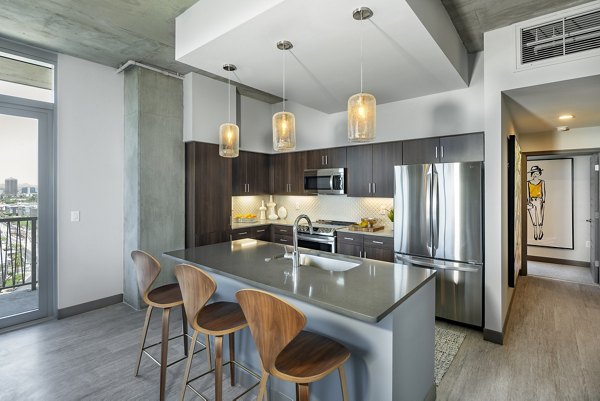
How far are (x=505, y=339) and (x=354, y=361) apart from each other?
7.66ft

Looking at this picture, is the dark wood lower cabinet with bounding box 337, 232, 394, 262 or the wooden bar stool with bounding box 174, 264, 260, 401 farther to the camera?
the dark wood lower cabinet with bounding box 337, 232, 394, 262

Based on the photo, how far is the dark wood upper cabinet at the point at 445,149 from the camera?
3639 millimetres

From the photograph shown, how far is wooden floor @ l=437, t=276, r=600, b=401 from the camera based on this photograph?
2375 millimetres

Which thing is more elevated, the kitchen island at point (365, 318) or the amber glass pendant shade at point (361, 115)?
the amber glass pendant shade at point (361, 115)

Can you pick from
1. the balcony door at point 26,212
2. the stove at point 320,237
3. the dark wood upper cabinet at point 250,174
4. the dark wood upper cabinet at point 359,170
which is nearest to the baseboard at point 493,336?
the stove at point 320,237

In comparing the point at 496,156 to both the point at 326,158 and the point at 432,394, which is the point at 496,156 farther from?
the point at 326,158

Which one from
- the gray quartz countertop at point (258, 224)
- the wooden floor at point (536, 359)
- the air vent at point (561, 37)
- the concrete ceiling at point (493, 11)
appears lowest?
the wooden floor at point (536, 359)

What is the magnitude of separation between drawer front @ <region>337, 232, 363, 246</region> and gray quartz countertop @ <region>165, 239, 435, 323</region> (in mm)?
1811

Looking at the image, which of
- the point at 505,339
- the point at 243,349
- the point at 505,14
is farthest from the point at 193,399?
the point at 505,14

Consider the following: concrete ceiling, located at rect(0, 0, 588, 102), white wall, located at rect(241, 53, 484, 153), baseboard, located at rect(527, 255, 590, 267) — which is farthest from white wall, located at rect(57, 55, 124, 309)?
baseboard, located at rect(527, 255, 590, 267)

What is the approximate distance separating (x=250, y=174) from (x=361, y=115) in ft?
11.5

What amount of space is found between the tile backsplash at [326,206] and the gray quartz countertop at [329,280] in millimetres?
2512

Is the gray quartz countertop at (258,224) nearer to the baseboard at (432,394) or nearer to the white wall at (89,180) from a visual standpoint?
the white wall at (89,180)

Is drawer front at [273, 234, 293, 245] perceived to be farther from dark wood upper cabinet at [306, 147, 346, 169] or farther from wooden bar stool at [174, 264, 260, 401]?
wooden bar stool at [174, 264, 260, 401]
